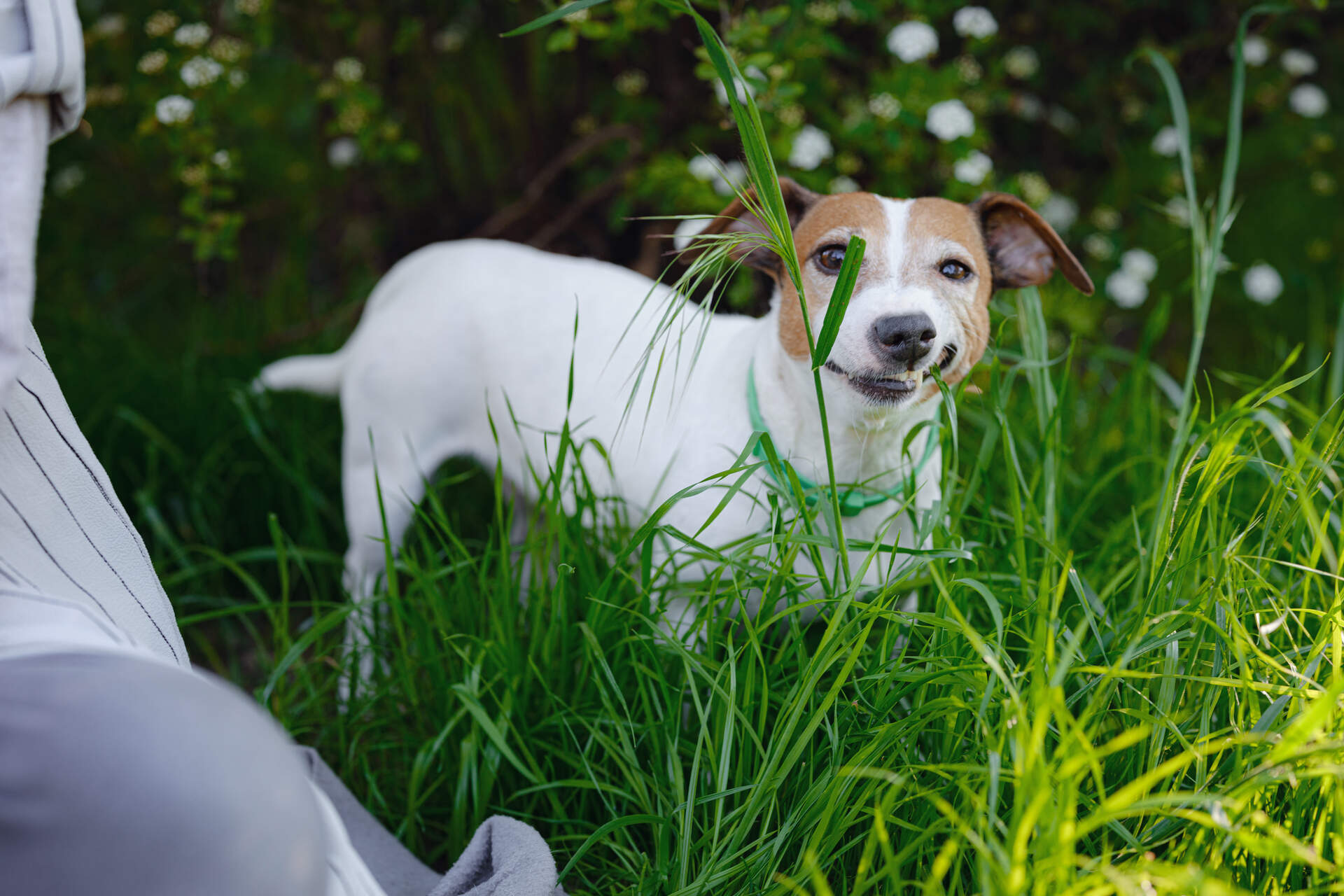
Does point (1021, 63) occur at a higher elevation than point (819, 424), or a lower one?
higher

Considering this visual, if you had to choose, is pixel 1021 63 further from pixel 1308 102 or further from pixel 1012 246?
pixel 1012 246

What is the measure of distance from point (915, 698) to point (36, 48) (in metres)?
1.44

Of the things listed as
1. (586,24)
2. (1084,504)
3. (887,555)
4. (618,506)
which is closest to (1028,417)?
(1084,504)

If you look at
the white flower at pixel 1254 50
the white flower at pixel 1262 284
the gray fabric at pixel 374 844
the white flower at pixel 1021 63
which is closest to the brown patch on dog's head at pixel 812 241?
the gray fabric at pixel 374 844

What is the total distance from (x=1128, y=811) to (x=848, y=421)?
85 cm

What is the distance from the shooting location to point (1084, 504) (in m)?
2.12

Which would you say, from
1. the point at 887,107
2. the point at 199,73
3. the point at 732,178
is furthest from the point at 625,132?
the point at 199,73

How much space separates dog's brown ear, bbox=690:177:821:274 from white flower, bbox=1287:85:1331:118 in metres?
2.49

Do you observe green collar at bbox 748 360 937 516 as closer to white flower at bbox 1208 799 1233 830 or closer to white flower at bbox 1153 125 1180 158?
white flower at bbox 1208 799 1233 830

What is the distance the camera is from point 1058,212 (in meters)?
3.55

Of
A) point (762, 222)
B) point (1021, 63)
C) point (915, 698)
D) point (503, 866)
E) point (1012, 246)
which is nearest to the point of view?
point (503, 866)

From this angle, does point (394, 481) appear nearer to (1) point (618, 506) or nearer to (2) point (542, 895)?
(1) point (618, 506)

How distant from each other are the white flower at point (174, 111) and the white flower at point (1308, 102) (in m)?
3.49

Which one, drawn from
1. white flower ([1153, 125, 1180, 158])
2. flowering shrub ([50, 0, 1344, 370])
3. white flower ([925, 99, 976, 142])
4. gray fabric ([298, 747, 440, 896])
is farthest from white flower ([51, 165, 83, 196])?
white flower ([1153, 125, 1180, 158])
